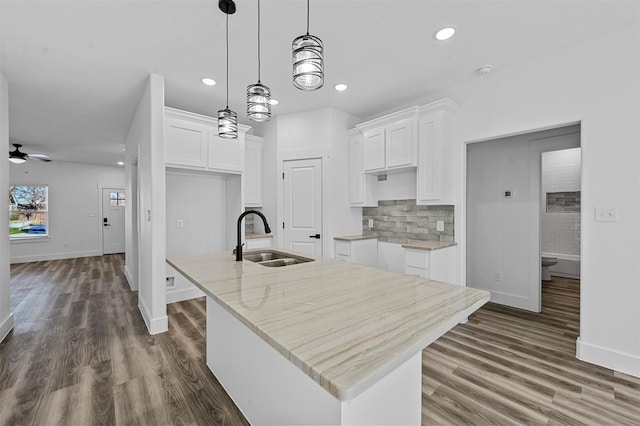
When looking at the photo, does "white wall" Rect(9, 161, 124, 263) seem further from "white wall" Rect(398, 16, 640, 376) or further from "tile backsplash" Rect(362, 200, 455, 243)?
"white wall" Rect(398, 16, 640, 376)

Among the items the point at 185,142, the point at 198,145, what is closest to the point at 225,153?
the point at 198,145

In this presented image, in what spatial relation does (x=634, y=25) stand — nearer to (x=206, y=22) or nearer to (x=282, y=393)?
(x=206, y=22)

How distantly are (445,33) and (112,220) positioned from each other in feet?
31.3

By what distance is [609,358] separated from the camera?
2.28 metres

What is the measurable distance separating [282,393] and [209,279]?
687 millimetres

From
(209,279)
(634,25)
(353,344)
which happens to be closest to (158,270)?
(209,279)

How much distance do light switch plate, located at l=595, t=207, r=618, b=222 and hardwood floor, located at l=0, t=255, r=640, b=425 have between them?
3.92ft

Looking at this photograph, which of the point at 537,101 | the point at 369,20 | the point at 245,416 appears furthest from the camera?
the point at 537,101

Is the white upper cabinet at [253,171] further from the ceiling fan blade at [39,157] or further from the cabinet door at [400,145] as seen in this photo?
the ceiling fan blade at [39,157]

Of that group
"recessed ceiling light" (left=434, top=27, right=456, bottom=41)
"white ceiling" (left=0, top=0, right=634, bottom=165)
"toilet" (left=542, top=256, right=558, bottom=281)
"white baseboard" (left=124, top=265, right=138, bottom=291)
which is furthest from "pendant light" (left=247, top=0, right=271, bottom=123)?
"toilet" (left=542, top=256, right=558, bottom=281)

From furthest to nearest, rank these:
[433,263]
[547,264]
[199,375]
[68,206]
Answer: [68,206] → [547,264] → [433,263] → [199,375]

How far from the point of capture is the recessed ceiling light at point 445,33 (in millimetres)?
2285

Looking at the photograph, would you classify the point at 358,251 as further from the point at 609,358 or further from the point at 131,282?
the point at 131,282

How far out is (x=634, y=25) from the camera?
2.22 metres
